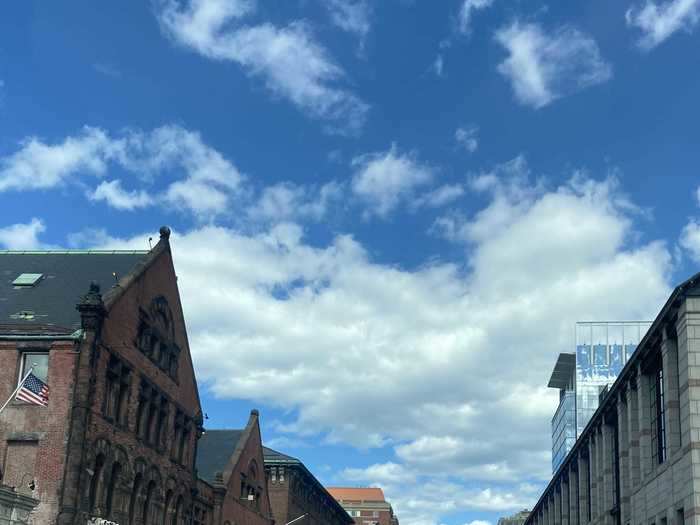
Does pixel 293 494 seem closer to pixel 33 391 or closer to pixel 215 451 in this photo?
pixel 215 451

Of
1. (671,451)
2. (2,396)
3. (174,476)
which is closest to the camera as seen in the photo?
(671,451)

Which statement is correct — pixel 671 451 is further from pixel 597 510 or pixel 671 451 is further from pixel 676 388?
pixel 597 510

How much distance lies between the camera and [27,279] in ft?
141

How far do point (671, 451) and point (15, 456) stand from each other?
25.0 m

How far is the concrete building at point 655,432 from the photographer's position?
31672 millimetres

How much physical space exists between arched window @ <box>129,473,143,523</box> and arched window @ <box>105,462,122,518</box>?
6.83ft

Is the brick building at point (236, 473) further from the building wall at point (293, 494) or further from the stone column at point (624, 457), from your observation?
the stone column at point (624, 457)

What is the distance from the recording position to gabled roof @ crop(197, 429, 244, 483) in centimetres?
6562

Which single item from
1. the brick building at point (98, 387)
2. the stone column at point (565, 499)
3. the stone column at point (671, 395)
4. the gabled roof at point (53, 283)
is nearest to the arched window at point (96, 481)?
the brick building at point (98, 387)

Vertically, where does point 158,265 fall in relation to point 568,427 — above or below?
below

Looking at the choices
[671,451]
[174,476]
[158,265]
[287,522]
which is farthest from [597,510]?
[287,522]

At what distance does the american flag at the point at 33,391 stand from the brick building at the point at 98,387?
990mm

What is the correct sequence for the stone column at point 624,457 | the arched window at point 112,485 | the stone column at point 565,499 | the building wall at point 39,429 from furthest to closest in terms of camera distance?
the stone column at point 565,499 < the stone column at point 624,457 < the arched window at point 112,485 < the building wall at point 39,429

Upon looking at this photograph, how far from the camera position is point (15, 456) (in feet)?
117
